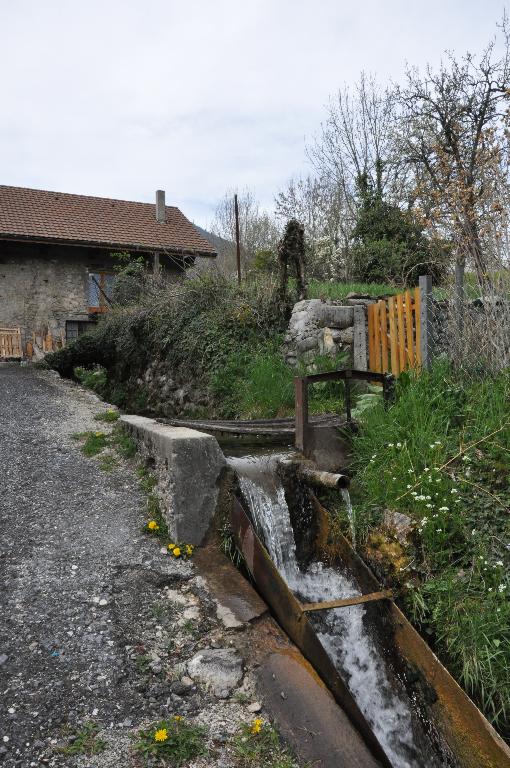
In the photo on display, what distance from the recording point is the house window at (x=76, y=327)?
18328 millimetres

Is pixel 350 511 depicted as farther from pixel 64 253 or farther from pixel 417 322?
pixel 64 253

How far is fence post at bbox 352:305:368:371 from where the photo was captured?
23.0 feet

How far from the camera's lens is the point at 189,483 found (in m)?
3.89

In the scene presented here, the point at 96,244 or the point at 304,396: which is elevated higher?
the point at 96,244

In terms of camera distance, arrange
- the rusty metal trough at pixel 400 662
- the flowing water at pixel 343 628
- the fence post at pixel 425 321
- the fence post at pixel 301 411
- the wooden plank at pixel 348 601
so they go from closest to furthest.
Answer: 1. the rusty metal trough at pixel 400 662
2. the flowing water at pixel 343 628
3. the wooden plank at pixel 348 601
4. the fence post at pixel 301 411
5. the fence post at pixel 425 321

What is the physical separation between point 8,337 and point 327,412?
12529mm

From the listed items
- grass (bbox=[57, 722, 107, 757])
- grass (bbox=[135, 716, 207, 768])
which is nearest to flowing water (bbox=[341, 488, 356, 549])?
grass (bbox=[135, 716, 207, 768])

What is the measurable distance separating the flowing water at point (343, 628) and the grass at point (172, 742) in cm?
106

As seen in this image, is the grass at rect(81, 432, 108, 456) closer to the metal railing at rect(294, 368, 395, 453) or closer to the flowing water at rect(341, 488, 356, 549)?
the metal railing at rect(294, 368, 395, 453)

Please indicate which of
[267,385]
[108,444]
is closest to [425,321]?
[267,385]

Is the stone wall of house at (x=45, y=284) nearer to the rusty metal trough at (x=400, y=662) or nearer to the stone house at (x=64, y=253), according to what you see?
the stone house at (x=64, y=253)

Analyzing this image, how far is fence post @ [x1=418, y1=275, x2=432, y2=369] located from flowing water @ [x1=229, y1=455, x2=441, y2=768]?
2106mm

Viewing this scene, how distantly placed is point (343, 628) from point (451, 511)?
1.05 meters

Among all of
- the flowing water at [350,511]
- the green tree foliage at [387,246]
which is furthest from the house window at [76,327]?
the flowing water at [350,511]
